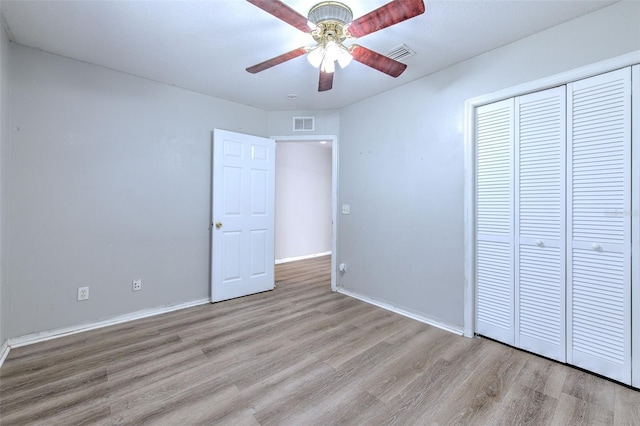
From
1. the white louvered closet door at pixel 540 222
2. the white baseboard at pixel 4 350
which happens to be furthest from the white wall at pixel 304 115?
the white baseboard at pixel 4 350

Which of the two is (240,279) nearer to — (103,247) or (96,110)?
(103,247)

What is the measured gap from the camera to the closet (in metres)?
1.76

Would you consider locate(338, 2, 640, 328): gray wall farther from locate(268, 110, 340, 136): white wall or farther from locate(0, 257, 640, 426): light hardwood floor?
locate(0, 257, 640, 426): light hardwood floor

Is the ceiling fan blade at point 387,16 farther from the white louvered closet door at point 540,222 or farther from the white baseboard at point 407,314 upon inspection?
the white baseboard at point 407,314

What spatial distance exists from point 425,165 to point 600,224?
1363mm

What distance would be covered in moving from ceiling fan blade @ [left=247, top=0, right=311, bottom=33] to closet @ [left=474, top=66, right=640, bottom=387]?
5.86 feet

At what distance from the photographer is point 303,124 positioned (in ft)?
12.2

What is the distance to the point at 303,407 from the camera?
156 centimetres

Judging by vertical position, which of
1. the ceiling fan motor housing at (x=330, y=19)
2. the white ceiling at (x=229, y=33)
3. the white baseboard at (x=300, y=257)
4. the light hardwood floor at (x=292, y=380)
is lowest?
the light hardwood floor at (x=292, y=380)

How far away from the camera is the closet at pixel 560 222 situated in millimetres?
1762

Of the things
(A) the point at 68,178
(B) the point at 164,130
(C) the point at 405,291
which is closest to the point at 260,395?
(C) the point at 405,291

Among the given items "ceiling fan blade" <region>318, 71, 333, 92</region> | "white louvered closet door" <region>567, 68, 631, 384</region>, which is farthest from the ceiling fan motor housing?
"white louvered closet door" <region>567, 68, 631, 384</region>

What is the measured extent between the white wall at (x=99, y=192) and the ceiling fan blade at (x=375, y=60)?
2.11m

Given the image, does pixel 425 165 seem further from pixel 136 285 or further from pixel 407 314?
pixel 136 285
